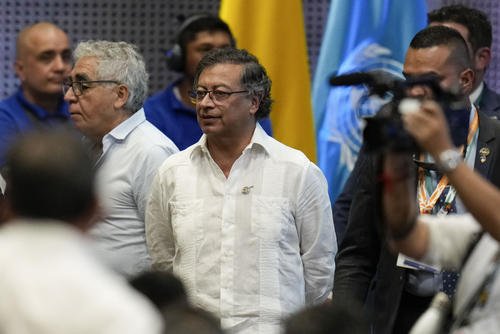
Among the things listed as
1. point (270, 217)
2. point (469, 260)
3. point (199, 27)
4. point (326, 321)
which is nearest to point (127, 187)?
point (270, 217)

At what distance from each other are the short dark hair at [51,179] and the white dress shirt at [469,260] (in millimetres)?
1016

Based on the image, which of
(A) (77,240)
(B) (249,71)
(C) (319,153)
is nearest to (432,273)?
(B) (249,71)

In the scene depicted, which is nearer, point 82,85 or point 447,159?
point 447,159

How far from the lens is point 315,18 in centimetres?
776

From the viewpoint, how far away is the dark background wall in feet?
24.7

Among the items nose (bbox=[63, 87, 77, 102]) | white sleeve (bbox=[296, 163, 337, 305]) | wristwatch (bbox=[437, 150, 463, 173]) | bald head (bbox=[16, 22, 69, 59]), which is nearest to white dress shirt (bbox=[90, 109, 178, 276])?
nose (bbox=[63, 87, 77, 102])

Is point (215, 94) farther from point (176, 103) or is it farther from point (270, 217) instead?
point (176, 103)

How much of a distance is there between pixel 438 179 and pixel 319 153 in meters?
2.41

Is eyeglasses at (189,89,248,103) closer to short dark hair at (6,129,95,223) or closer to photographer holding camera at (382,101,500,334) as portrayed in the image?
photographer holding camera at (382,101,500,334)

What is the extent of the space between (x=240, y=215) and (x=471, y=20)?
1926 mm

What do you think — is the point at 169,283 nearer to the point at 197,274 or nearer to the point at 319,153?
the point at 197,274

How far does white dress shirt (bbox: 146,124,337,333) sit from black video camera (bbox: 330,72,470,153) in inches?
51.4

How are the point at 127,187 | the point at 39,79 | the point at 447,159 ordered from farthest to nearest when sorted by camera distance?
the point at 39,79 < the point at 127,187 < the point at 447,159

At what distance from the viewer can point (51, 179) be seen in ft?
8.08
